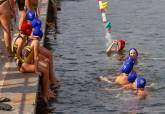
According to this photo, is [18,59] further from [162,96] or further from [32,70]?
[162,96]

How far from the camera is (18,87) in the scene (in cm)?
1102

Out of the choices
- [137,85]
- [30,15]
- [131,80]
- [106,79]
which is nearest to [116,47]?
[106,79]

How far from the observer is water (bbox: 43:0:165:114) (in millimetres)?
12438

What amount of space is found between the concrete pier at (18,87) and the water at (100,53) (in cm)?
111

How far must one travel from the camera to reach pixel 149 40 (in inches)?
762

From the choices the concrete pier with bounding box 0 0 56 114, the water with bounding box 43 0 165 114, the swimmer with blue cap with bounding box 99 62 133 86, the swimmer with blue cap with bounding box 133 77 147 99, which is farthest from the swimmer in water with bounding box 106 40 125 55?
the concrete pier with bounding box 0 0 56 114

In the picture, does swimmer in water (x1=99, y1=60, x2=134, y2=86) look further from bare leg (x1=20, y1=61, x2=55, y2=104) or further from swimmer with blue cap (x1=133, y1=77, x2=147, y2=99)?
bare leg (x1=20, y1=61, x2=55, y2=104)

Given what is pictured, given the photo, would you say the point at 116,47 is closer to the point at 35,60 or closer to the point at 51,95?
the point at 51,95

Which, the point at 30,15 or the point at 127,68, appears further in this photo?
the point at 30,15

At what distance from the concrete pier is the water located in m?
1.11

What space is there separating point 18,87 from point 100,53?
6939mm

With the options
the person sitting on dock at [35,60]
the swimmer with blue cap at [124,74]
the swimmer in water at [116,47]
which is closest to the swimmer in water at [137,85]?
the swimmer with blue cap at [124,74]

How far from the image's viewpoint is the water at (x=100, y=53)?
12438mm

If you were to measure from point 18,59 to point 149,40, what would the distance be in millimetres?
8416
